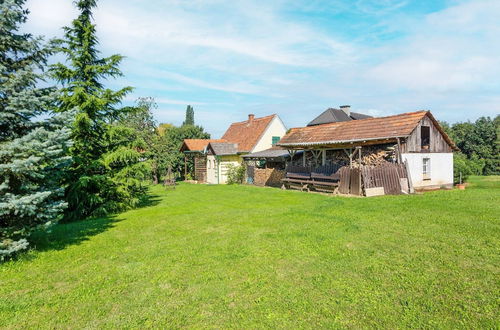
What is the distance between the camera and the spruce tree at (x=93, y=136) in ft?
39.3

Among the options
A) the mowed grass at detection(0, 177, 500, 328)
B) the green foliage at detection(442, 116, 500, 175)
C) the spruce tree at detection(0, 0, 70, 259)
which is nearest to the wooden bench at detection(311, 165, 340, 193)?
the mowed grass at detection(0, 177, 500, 328)

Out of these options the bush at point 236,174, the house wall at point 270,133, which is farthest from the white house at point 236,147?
the bush at point 236,174

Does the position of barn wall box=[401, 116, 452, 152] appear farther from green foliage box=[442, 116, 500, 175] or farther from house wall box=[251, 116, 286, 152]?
green foliage box=[442, 116, 500, 175]

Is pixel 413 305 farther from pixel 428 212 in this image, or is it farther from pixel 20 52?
pixel 20 52

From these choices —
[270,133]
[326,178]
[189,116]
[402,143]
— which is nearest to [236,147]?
[270,133]

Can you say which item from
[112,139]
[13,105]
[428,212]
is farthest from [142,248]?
[428,212]

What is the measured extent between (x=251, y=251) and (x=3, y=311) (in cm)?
439

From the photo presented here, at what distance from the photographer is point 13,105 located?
6172 millimetres

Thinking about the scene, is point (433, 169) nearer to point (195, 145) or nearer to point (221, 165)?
point (221, 165)

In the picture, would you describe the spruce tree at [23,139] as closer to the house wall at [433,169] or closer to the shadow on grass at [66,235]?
the shadow on grass at [66,235]

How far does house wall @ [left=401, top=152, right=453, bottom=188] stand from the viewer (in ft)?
56.5

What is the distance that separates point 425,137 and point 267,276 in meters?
17.8

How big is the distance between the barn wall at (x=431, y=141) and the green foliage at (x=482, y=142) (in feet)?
86.2

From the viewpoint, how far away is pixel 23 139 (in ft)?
19.7
